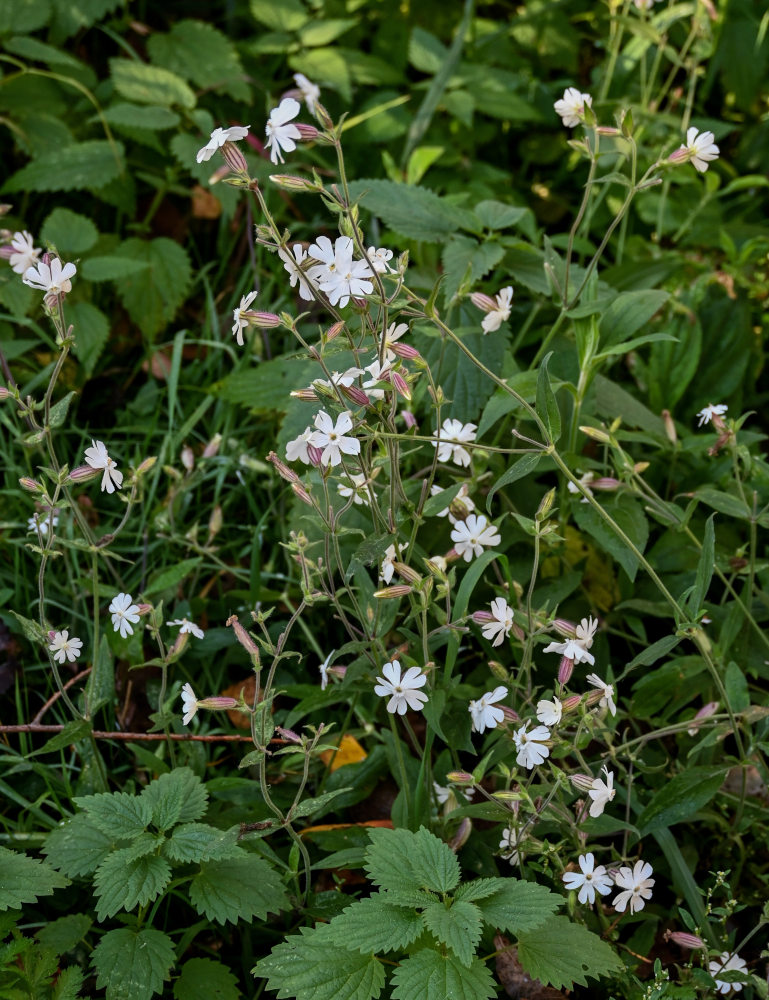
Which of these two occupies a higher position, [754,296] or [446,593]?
[446,593]

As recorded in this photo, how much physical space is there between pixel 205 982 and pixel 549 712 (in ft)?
2.00

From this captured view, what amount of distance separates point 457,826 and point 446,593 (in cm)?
41

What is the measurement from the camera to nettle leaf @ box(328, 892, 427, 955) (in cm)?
122

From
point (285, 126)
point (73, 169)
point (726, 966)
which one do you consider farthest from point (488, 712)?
point (73, 169)

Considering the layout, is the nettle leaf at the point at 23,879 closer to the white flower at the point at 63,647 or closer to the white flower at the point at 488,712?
the white flower at the point at 63,647

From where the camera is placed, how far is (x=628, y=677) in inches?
79.4

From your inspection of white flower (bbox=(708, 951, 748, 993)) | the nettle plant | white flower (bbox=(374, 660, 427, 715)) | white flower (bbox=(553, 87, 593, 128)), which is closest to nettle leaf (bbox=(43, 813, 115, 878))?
the nettle plant

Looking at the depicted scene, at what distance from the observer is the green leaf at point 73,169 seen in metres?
2.61

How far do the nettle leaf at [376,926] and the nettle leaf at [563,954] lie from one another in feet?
0.55

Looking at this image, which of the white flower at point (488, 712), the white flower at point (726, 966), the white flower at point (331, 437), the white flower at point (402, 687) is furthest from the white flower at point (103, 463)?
Answer: the white flower at point (726, 966)

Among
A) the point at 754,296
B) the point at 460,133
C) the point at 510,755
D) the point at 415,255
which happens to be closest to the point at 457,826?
the point at 510,755

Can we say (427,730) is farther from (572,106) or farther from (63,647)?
(572,106)

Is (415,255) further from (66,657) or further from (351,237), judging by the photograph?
(66,657)

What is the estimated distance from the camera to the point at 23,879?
1.36 metres
